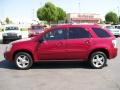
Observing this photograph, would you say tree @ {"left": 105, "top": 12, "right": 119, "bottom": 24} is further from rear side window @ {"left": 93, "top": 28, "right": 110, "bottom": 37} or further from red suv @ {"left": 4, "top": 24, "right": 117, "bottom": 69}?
red suv @ {"left": 4, "top": 24, "right": 117, "bottom": 69}

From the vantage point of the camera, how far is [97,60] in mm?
11500

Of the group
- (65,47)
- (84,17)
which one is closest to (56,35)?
(65,47)

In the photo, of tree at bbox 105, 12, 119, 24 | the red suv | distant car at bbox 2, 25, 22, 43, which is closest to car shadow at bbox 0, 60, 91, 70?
the red suv

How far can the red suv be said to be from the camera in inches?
448

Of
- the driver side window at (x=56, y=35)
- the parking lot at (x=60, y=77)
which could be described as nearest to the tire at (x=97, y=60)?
the parking lot at (x=60, y=77)

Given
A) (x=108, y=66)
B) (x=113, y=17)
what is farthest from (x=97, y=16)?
(x=108, y=66)

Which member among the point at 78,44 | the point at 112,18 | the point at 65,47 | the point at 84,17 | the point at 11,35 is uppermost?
the point at 84,17

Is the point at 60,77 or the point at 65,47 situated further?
the point at 65,47

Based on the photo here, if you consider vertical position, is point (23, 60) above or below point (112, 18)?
below

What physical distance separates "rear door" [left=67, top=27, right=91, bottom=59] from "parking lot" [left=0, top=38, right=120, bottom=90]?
53 cm

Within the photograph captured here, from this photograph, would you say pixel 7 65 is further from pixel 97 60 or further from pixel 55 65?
pixel 97 60

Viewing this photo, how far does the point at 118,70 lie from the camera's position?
1094cm

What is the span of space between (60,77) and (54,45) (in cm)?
190

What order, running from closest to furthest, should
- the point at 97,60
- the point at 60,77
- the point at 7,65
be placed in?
1. the point at 60,77
2. the point at 97,60
3. the point at 7,65
